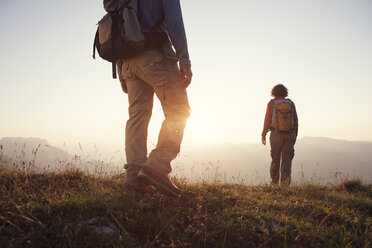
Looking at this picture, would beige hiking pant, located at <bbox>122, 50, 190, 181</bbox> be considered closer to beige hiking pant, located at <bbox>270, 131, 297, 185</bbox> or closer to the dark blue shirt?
the dark blue shirt

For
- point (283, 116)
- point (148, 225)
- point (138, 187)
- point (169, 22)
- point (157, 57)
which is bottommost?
point (148, 225)

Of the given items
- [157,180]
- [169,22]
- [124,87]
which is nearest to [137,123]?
[124,87]

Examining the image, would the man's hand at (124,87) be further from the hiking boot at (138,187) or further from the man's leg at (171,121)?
the hiking boot at (138,187)

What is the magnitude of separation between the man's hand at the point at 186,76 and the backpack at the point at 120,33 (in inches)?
21.6

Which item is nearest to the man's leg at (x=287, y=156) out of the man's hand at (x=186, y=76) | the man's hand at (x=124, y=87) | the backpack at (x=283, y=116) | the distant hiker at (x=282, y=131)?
the distant hiker at (x=282, y=131)

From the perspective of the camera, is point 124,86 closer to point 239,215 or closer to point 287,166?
Result: point 239,215

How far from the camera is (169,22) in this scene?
2.60 metres

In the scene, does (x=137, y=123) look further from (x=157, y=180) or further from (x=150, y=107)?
(x=157, y=180)

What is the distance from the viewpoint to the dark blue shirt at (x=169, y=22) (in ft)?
8.55

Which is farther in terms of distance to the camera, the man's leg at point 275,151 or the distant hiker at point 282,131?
the man's leg at point 275,151

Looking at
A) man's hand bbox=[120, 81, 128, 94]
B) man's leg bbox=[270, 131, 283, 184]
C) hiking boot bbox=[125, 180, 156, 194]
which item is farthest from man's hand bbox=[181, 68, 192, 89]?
man's leg bbox=[270, 131, 283, 184]

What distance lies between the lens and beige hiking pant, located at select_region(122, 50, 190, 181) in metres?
2.62

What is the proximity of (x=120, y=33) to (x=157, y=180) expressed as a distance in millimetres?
1762

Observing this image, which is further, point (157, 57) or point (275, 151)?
point (275, 151)
